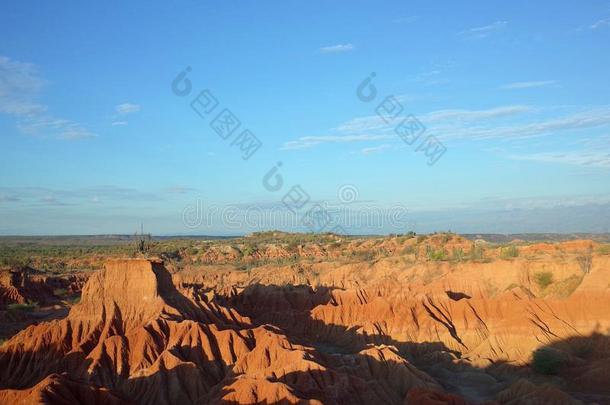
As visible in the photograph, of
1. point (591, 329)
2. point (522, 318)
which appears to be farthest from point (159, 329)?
point (591, 329)

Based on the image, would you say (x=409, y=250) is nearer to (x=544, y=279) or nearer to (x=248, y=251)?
(x=248, y=251)

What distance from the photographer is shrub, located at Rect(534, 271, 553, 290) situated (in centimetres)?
5423

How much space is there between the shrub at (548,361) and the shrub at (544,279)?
566 inches

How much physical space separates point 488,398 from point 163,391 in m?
19.4

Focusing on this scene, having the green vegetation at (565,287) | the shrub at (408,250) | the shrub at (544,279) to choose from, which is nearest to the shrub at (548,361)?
the green vegetation at (565,287)

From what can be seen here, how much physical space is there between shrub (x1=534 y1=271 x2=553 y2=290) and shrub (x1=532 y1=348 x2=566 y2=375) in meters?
14.4

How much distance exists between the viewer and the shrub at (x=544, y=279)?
54.2 meters

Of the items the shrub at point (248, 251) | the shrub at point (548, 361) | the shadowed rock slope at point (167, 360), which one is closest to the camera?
the shadowed rock slope at point (167, 360)

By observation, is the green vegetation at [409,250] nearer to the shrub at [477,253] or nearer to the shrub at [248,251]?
the shrub at [477,253]

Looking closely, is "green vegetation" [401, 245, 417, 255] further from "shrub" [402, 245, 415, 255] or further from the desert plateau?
the desert plateau

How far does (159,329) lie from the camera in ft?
124

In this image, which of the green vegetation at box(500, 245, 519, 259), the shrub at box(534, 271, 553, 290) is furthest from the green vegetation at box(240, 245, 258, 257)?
the shrub at box(534, 271, 553, 290)

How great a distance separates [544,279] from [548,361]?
53.3 ft

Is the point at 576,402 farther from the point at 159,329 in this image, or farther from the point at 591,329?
the point at 159,329
